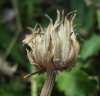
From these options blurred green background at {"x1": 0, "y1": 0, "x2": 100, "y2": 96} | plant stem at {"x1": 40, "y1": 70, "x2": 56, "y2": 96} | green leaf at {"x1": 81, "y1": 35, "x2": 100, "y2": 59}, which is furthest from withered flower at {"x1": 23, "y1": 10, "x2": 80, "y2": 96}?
green leaf at {"x1": 81, "y1": 35, "x2": 100, "y2": 59}

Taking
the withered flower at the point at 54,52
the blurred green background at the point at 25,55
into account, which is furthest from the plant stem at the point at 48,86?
the blurred green background at the point at 25,55

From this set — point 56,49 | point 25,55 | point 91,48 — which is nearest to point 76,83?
point 91,48

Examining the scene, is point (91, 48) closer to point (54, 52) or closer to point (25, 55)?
point (25, 55)

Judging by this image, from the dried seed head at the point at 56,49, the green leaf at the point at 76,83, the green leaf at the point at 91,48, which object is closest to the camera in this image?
the dried seed head at the point at 56,49

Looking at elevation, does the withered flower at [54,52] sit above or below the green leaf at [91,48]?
below

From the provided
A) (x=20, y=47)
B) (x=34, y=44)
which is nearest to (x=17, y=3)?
(x=20, y=47)

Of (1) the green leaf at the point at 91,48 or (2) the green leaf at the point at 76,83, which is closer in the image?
(2) the green leaf at the point at 76,83

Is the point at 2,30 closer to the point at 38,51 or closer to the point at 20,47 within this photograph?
the point at 20,47

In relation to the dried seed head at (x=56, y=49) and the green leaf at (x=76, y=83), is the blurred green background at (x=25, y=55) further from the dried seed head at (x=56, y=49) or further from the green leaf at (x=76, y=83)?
the dried seed head at (x=56, y=49)
